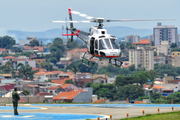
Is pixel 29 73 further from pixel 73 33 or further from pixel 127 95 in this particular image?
pixel 73 33

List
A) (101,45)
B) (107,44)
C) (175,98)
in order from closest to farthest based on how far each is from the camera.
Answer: (107,44) → (101,45) → (175,98)

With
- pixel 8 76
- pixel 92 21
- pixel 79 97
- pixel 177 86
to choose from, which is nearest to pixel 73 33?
pixel 92 21

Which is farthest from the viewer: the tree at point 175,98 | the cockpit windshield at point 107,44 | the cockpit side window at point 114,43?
the tree at point 175,98

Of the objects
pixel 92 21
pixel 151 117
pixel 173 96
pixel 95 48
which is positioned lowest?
pixel 173 96

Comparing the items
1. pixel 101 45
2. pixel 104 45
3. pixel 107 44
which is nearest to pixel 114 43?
pixel 107 44

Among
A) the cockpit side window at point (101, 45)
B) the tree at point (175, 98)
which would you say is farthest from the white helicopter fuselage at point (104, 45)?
the tree at point (175, 98)

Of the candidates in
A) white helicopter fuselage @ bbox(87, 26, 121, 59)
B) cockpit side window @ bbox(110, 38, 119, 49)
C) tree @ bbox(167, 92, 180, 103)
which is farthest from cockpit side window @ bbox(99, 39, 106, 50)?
tree @ bbox(167, 92, 180, 103)

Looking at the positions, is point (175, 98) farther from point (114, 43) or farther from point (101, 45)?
point (101, 45)

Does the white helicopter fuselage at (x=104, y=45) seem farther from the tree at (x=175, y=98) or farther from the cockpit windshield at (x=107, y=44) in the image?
the tree at (x=175, y=98)
